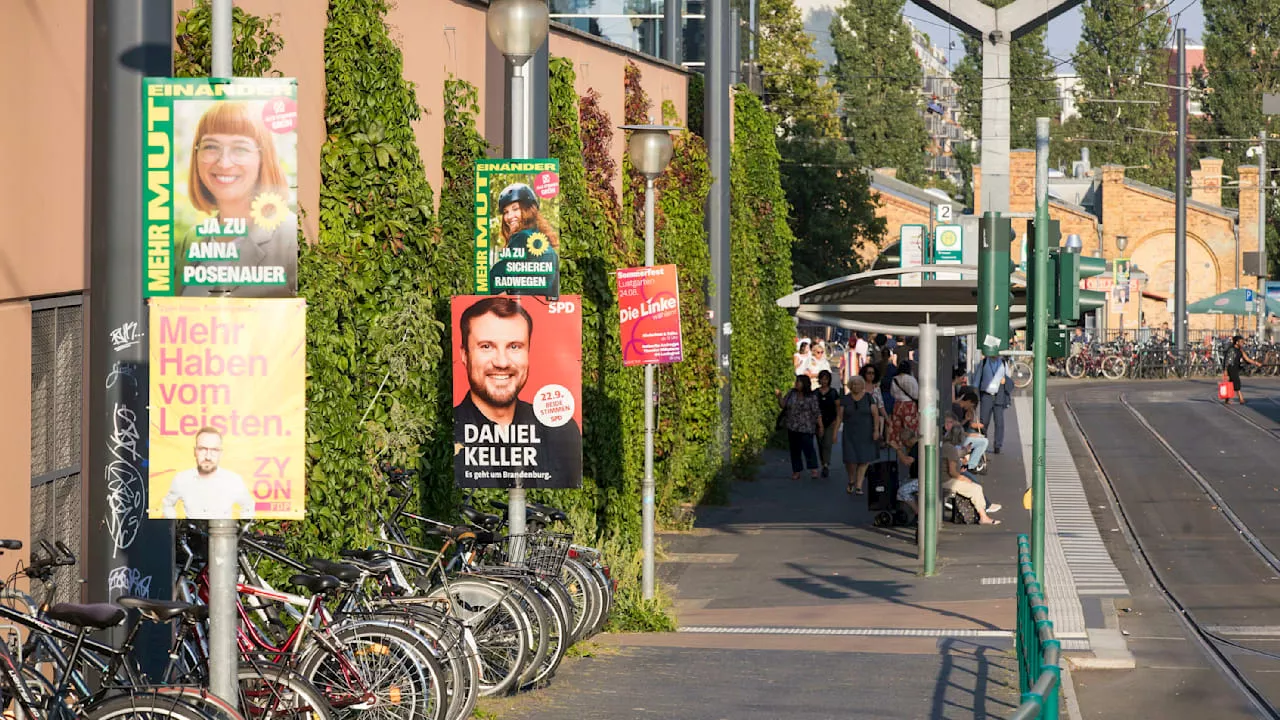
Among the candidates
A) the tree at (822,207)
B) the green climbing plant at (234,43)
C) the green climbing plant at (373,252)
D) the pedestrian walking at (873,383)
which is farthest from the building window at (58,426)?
the tree at (822,207)

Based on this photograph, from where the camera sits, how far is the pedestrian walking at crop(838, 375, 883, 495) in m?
23.6

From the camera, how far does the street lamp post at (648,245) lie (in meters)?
15.3

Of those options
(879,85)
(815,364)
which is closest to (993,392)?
(815,364)

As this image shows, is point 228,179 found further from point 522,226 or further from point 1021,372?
point 1021,372

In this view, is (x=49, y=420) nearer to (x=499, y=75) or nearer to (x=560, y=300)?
(x=560, y=300)

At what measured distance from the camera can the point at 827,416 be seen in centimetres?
2773

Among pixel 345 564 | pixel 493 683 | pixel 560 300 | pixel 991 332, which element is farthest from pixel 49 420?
pixel 991 332

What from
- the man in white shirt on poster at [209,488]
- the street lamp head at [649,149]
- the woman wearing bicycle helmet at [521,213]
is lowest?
the man in white shirt on poster at [209,488]

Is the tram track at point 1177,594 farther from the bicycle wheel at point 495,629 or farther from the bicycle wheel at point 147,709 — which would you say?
the bicycle wheel at point 147,709

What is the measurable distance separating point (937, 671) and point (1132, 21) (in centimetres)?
8665

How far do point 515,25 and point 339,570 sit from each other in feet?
14.6

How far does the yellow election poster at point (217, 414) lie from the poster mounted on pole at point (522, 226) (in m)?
5.27

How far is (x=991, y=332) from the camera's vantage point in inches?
511

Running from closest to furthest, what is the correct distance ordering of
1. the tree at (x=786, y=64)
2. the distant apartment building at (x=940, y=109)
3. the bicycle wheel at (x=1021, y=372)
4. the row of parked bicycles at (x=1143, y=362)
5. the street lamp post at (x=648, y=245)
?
the street lamp post at (x=648, y=245) < the bicycle wheel at (x=1021, y=372) < the row of parked bicycles at (x=1143, y=362) < the tree at (x=786, y=64) < the distant apartment building at (x=940, y=109)
